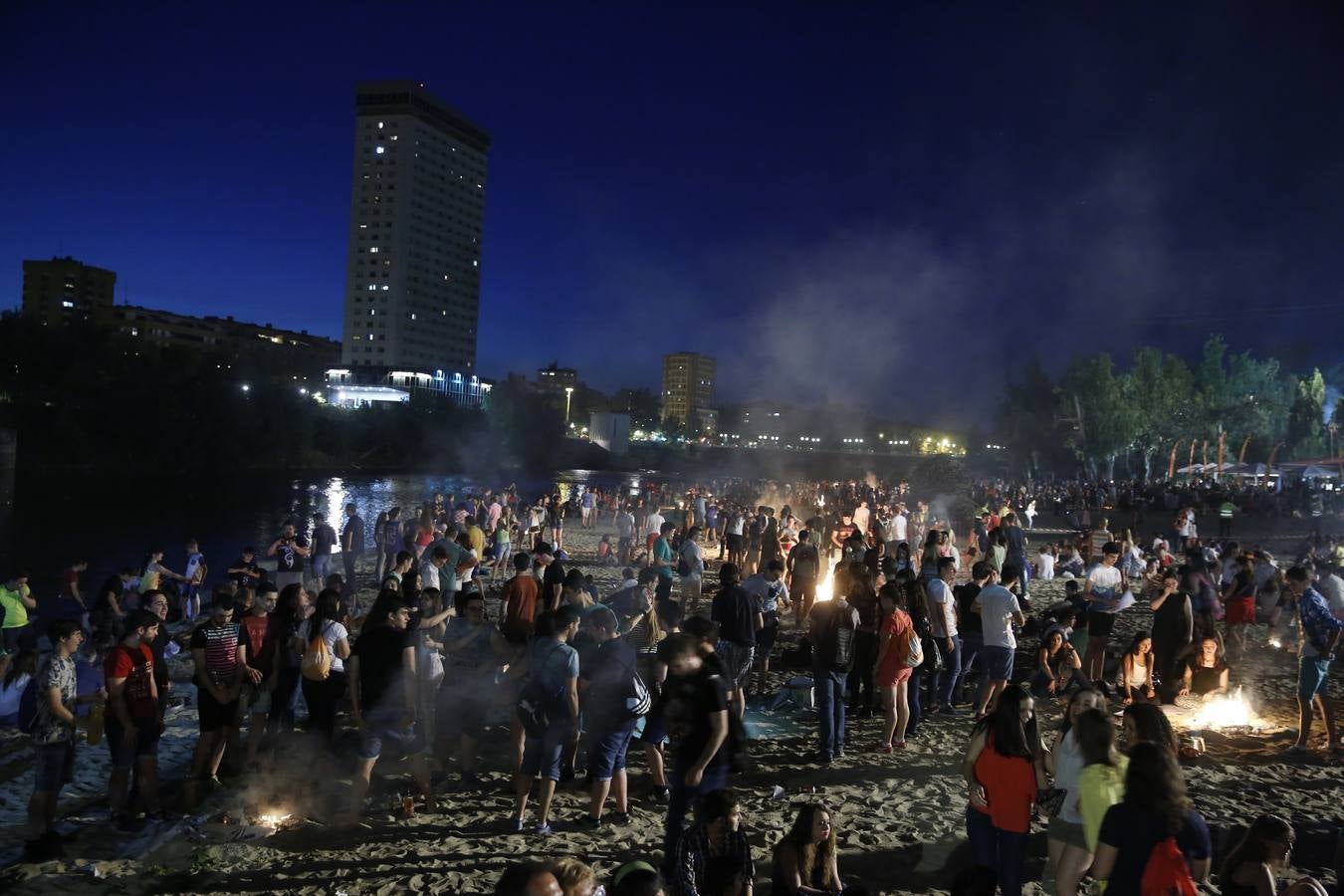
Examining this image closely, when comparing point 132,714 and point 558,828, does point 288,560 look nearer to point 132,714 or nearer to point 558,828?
point 132,714

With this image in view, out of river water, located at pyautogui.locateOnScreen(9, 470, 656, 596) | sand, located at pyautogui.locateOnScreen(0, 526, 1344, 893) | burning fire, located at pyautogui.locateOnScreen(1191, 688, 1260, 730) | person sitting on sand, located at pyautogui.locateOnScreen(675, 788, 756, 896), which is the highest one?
person sitting on sand, located at pyautogui.locateOnScreen(675, 788, 756, 896)

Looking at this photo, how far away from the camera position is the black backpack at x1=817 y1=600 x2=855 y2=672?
611cm

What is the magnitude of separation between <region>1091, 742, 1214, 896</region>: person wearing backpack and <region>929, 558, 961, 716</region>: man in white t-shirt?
4.42 metres

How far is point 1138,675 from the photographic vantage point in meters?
8.17

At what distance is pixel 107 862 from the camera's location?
4945 millimetres

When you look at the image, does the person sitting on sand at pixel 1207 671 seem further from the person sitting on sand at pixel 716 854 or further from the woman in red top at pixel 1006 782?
the person sitting on sand at pixel 716 854

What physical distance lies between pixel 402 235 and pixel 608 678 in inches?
5699

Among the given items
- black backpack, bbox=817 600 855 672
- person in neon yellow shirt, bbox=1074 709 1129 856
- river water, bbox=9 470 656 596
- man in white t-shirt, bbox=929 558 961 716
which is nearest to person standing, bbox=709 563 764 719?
black backpack, bbox=817 600 855 672

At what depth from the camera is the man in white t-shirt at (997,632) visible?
6.79 meters

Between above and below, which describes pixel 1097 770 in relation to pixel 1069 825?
above

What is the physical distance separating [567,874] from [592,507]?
24.6 m

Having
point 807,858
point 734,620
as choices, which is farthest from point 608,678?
point 734,620

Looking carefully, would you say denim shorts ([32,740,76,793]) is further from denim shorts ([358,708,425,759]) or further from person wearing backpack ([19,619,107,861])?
denim shorts ([358,708,425,759])

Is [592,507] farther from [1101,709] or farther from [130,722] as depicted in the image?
[1101,709]
